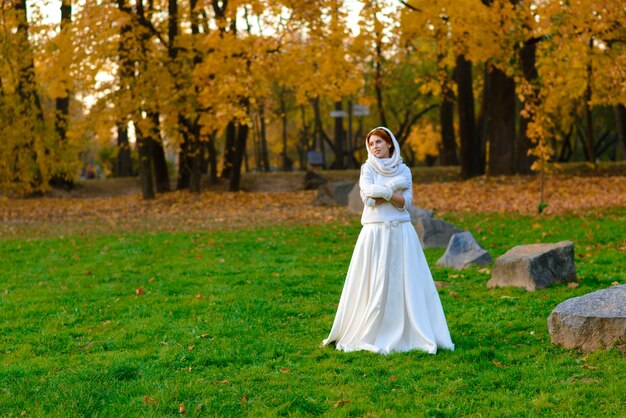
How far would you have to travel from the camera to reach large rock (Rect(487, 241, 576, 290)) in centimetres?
1006

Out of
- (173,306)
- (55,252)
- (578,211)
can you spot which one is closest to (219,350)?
(173,306)

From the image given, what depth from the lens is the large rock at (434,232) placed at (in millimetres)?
14406

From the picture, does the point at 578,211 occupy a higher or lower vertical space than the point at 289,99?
lower

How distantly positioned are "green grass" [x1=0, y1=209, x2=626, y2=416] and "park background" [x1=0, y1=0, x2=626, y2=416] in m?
0.03

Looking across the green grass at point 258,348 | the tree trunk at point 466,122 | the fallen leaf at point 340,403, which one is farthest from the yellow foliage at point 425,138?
the fallen leaf at point 340,403

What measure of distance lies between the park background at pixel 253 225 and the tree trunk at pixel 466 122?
0.06 meters

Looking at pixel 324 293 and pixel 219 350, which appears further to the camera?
pixel 324 293

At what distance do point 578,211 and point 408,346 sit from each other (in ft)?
38.4

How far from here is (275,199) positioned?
85.3 ft

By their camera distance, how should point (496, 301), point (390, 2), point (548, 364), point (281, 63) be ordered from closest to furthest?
point (548, 364)
point (496, 301)
point (390, 2)
point (281, 63)

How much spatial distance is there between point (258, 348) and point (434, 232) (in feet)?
23.8

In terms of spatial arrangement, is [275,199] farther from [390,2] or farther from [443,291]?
[443,291]

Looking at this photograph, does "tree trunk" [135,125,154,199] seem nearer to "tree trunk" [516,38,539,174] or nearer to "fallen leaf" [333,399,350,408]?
"tree trunk" [516,38,539,174]

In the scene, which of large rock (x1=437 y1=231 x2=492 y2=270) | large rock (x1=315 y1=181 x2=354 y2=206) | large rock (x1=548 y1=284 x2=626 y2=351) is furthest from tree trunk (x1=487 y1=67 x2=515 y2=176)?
large rock (x1=548 y1=284 x2=626 y2=351)
